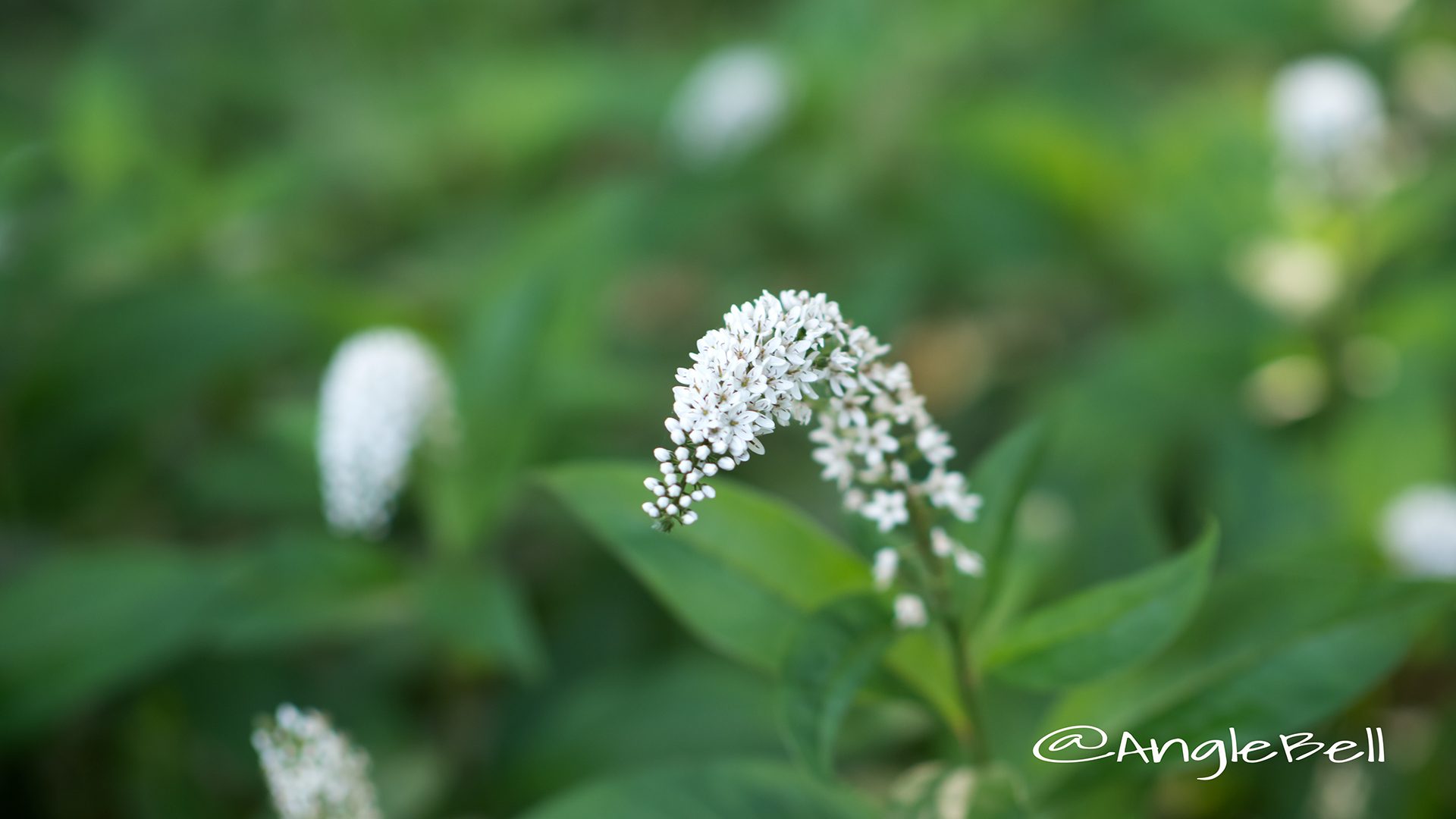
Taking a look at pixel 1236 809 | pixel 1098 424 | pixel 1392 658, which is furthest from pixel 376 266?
pixel 1392 658

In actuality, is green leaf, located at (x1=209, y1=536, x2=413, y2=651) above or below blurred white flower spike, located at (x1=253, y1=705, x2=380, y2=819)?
above

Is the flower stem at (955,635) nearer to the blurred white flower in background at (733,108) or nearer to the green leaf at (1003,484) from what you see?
the green leaf at (1003,484)

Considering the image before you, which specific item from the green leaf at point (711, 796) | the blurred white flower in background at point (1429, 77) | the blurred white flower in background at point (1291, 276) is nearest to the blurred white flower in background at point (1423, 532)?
the blurred white flower in background at point (1291, 276)

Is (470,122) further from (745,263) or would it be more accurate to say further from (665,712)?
(665,712)

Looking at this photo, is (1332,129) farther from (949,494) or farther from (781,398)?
(781,398)

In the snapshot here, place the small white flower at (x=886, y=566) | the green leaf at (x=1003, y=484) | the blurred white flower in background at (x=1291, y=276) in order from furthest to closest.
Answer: the blurred white flower in background at (x=1291, y=276)
the green leaf at (x=1003, y=484)
the small white flower at (x=886, y=566)

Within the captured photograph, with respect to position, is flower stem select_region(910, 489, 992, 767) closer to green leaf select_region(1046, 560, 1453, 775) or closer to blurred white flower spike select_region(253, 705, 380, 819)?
green leaf select_region(1046, 560, 1453, 775)

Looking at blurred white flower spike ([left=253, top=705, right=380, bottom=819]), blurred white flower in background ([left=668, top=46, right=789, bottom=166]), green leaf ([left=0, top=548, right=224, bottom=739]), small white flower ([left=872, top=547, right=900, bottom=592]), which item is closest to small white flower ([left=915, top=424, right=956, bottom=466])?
small white flower ([left=872, top=547, right=900, bottom=592])
